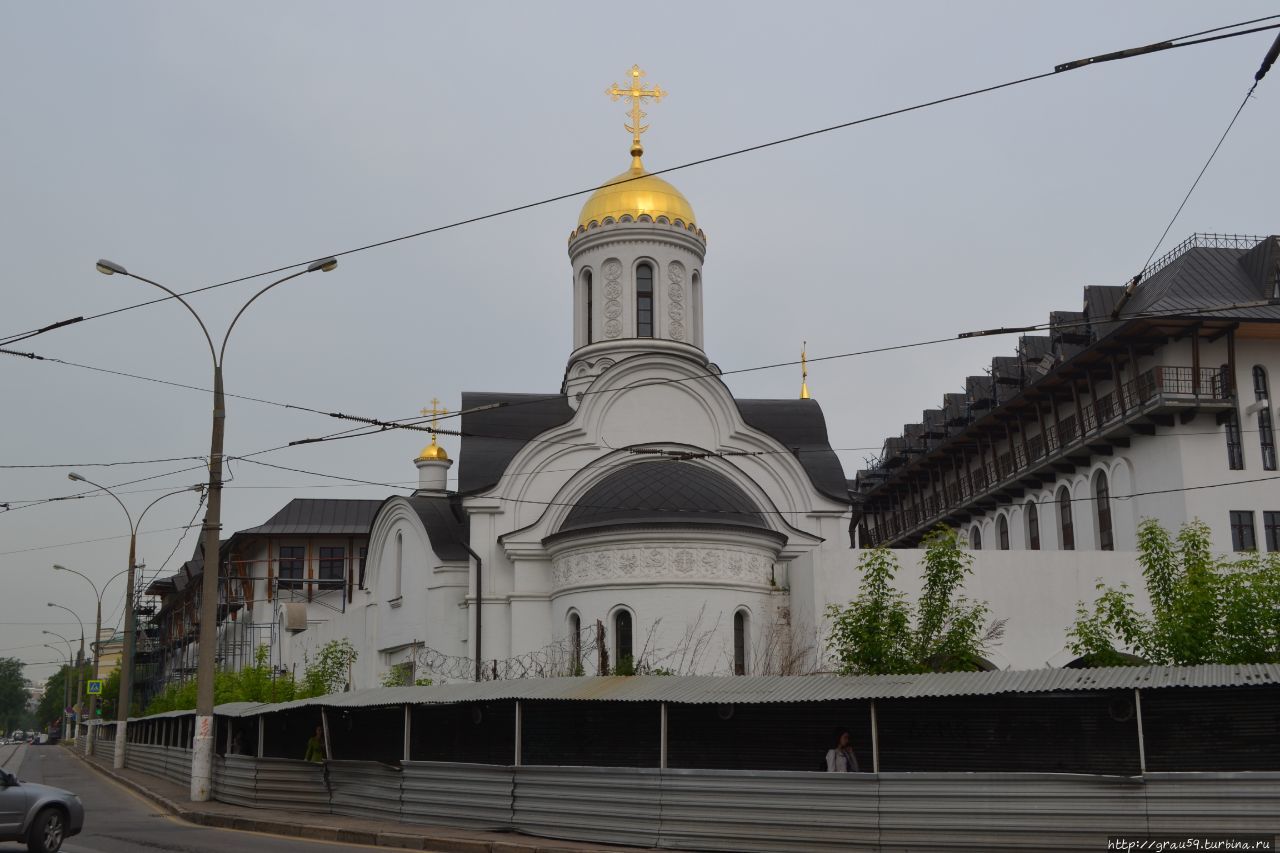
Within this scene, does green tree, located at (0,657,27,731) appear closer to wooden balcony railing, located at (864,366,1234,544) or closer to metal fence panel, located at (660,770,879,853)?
wooden balcony railing, located at (864,366,1234,544)

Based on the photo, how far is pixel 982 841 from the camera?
11.6 m

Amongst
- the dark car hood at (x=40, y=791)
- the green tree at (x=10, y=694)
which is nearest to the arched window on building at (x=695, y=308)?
the dark car hood at (x=40, y=791)

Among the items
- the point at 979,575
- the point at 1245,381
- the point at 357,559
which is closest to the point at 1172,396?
the point at 1245,381

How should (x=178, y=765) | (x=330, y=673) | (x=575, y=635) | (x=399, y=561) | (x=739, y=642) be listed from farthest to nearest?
(x=399, y=561) → (x=330, y=673) → (x=575, y=635) → (x=739, y=642) → (x=178, y=765)

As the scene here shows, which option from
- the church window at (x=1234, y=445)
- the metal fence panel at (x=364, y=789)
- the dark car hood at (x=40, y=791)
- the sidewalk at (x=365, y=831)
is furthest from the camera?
the church window at (x=1234, y=445)

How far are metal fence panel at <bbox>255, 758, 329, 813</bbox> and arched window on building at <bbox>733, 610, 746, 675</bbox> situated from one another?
11049 millimetres

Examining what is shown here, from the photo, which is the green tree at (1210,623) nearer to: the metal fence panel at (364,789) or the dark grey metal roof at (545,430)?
the metal fence panel at (364,789)

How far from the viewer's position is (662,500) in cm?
2717

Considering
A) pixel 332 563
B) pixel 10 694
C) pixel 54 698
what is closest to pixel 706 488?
pixel 332 563

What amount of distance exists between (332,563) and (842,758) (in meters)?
49.2

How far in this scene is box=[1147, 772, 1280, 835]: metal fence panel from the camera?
1066 centimetres

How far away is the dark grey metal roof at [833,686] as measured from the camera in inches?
451

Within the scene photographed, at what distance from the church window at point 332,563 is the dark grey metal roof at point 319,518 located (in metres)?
1.17

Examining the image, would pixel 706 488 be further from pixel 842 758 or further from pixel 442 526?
pixel 842 758
